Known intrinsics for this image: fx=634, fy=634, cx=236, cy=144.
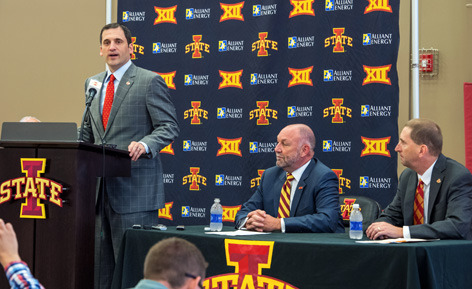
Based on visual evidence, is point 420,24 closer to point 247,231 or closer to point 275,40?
point 275,40

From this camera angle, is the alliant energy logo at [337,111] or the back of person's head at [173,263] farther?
the alliant energy logo at [337,111]

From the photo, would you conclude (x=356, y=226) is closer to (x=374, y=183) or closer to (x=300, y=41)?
(x=374, y=183)

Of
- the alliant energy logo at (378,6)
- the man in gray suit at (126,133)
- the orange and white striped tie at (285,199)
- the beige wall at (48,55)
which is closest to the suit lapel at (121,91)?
the man in gray suit at (126,133)

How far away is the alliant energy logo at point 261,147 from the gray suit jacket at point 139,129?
1.72 meters

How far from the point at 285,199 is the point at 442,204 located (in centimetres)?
Answer: 107

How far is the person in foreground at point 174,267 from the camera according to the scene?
1670mm

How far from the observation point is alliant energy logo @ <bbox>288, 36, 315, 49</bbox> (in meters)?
5.61

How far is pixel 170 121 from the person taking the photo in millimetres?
4039

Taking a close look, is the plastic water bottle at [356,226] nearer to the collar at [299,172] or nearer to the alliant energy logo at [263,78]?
the collar at [299,172]

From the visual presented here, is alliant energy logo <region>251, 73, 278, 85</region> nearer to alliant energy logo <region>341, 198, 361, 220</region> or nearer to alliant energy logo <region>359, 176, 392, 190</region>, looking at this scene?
alliant energy logo <region>359, 176, 392, 190</region>

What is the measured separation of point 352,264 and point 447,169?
3.08 feet

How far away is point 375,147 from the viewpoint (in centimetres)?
531

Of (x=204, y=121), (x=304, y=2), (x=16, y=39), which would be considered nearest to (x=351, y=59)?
(x=304, y=2)

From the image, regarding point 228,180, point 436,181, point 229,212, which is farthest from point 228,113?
point 436,181
